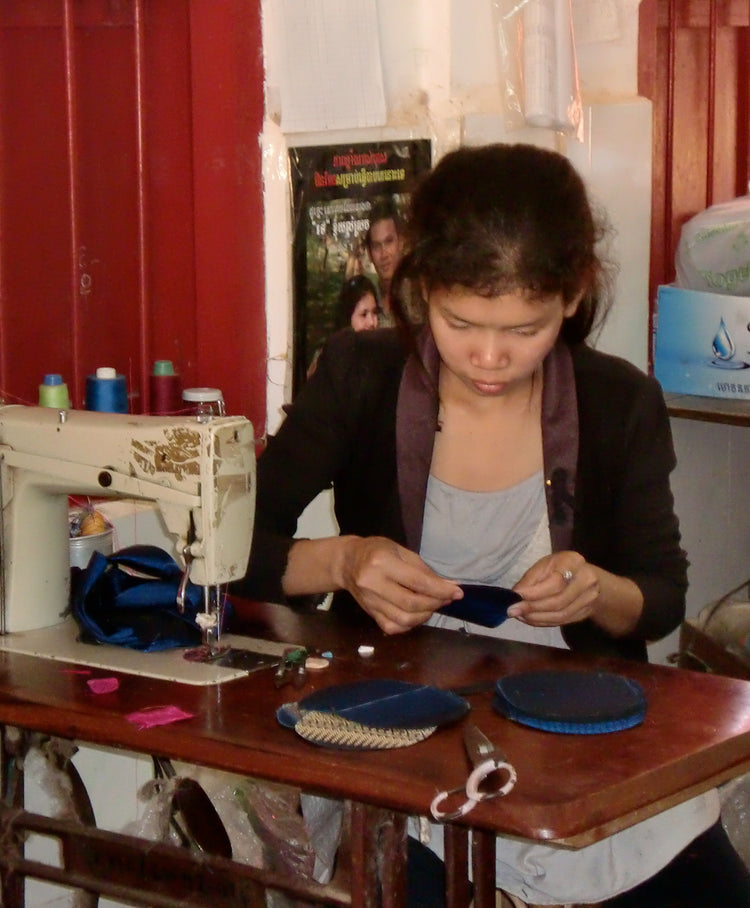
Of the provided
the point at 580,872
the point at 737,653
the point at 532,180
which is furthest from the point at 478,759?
the point at 737,653

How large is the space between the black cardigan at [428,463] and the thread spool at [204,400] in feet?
1.93

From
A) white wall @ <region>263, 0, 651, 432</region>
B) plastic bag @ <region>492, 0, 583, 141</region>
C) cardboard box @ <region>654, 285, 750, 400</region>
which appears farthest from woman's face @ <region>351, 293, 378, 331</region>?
cardboard box @ <region>654, 285, 750, 400</region>

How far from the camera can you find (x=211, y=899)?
1182mm

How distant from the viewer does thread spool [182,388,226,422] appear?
2256mm

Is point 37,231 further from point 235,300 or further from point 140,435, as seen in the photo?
point 140,435

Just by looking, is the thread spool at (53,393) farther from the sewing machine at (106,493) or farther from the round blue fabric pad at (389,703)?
the round blue fabric pad at (389,703)

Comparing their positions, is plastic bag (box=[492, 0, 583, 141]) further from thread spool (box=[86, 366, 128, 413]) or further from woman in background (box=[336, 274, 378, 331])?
thread spool (box=[86, 366, 128, 413])

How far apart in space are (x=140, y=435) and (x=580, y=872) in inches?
25.5

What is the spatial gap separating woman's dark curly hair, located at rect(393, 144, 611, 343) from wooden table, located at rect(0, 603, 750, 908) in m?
0.43

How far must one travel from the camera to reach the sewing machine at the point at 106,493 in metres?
1.31

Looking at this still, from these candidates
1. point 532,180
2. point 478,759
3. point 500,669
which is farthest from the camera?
point 532,180

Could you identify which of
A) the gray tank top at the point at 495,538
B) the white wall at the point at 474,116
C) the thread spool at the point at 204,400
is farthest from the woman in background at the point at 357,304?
the gray tank top at the point at 495,538

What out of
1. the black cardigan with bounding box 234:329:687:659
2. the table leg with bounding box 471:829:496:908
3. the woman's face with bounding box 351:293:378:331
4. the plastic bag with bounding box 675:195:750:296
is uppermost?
the plastic bag with bounding box 675:195:750:296

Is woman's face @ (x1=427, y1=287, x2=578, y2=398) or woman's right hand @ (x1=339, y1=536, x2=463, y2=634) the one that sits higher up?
woman's face @ (x1=427, y1=287, x2=578, y2=398)
